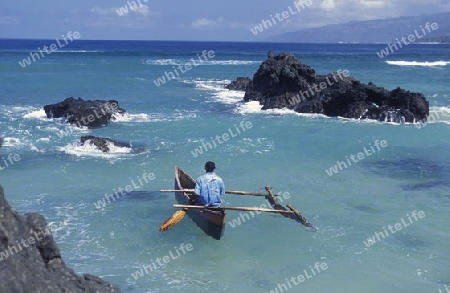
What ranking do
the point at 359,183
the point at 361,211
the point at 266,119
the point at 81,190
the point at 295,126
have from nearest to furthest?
the point at 361,211
the point at 81,190
the point at 359,183
the point at 295,126
the point at 266,119

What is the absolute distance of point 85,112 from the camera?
105 ft

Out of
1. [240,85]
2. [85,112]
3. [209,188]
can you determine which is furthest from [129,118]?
[209,188]

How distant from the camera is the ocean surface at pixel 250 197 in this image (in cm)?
1339

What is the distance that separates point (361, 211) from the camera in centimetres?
1778

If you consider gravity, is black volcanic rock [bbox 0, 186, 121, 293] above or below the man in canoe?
above

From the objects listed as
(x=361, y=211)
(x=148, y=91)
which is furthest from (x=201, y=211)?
(x=148, y=91)

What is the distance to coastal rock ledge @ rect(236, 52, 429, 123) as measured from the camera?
34938mm

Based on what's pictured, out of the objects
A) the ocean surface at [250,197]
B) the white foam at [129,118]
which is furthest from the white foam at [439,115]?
the white foam at [129,118]

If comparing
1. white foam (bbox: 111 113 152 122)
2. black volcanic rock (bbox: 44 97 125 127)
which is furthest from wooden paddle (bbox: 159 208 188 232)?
white foam (bbox: 111 113 152 122)

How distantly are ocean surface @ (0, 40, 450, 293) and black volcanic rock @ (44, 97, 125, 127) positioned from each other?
0.68 meters

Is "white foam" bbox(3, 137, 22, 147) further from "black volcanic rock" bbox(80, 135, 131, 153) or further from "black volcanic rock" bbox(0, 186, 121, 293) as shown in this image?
"black volcanic rock" bbox(0, 186, 121, 293)

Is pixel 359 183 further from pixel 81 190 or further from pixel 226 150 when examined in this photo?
pixel 81 190

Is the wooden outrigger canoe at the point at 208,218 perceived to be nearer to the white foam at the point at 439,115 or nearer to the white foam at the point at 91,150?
the white foam at the point at 91,150

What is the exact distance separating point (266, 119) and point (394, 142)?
9.14 m
